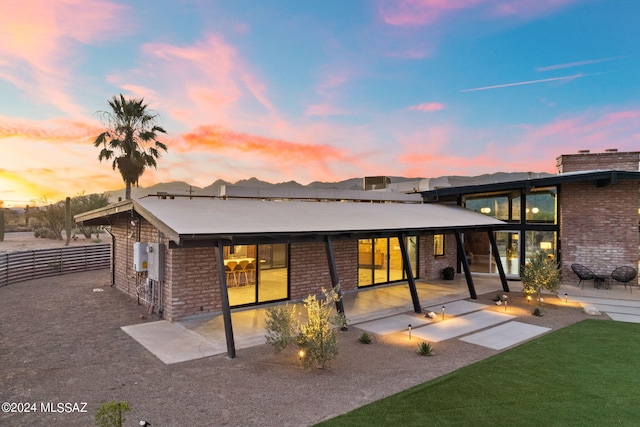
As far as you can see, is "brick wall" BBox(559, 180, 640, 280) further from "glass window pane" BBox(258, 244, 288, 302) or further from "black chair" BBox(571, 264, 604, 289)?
"glass window pane" BBox(258, 244, 288, 302)

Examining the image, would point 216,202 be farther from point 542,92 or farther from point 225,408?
point 542,92

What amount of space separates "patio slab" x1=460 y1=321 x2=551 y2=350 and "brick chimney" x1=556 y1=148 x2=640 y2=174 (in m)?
13.8

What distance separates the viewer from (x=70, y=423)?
4.40 metres

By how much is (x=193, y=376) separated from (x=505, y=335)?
6.90m

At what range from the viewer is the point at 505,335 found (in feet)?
26.8

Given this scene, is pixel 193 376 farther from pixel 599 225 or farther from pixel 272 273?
pixel 599 225

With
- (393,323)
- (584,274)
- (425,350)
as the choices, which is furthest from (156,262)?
(584,274)

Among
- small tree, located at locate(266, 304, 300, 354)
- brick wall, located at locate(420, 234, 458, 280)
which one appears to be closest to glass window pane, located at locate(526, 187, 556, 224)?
brick wall, located at locate(420, 234, 458, 280)

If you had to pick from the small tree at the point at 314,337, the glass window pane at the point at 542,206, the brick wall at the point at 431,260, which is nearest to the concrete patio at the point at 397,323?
the small tree at the point at 314,337

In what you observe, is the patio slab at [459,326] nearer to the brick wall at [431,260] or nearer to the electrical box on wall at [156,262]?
the brick wall at [431,260]

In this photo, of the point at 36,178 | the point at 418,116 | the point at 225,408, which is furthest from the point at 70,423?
the point at 36,178

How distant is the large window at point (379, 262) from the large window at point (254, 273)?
391 cm

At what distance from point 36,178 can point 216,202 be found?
102 ft

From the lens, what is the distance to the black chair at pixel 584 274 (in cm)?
1402
